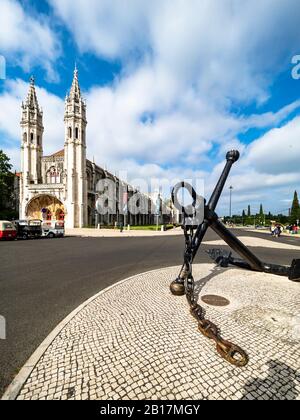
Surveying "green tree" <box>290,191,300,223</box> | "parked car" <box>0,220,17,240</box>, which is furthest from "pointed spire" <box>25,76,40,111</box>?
"green tree" <box>290,191,300,223</box>

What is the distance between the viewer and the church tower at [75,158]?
138 ft

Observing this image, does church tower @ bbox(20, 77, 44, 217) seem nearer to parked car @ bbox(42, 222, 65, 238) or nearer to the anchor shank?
parked car @ bbox(42, 222, 65, 238)

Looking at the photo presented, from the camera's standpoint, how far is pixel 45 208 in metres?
45.4

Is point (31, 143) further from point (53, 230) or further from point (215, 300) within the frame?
point (215, 300)

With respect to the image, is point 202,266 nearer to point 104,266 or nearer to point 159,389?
point 104,266

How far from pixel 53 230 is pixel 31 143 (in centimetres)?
3607

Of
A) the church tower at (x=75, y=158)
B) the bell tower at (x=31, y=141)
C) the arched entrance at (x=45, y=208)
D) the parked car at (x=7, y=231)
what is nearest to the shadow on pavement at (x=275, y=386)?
the parked car at (x=7, y=231)

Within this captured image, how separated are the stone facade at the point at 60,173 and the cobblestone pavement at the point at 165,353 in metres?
41.1

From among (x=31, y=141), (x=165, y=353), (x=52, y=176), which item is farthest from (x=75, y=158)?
(x=165, y=353)

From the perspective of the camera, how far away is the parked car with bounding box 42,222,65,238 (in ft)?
78.4

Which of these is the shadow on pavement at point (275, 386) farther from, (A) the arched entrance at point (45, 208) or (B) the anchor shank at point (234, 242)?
(A) the arched entrance at point (45, 208)

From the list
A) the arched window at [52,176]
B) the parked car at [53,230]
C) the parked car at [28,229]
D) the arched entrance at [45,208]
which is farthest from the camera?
the arched window at [52,176]
